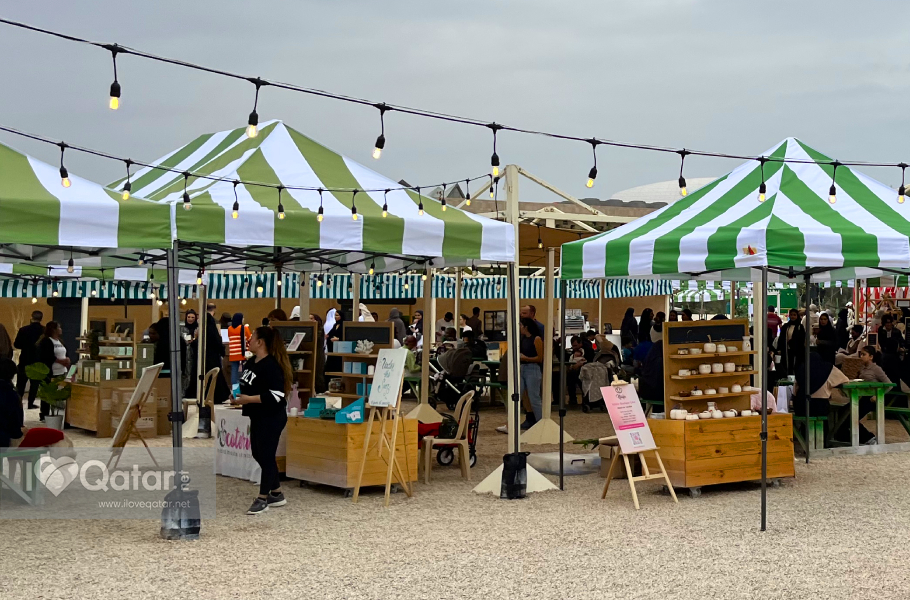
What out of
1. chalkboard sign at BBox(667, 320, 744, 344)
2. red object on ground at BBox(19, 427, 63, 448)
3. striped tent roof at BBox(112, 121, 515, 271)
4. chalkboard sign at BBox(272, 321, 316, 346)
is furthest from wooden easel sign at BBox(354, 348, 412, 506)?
red object on ground at BBox(19, 427, 63, 448)

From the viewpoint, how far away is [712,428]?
7.98 meters

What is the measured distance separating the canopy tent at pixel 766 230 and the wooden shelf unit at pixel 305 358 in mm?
2695

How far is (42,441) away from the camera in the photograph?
7707mm

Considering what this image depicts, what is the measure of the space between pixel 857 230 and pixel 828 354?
18.4ft

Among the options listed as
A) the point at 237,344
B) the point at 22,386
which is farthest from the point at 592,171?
the point at 22,386

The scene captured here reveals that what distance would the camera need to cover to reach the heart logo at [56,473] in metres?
7.97

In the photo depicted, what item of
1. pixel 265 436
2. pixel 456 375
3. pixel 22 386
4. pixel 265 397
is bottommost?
pixel 22 386

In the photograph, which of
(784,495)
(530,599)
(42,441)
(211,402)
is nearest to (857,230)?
A: (784,495)

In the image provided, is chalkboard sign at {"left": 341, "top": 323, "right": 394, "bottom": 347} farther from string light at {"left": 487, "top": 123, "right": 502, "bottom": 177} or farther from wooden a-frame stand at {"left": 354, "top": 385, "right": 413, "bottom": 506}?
string light at {"left": 487, "top": 123, "right": 502, "bottom": 177}

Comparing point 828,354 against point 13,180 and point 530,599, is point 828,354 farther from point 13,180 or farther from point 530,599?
point 13,180

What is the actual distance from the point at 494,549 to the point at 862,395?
5847mm

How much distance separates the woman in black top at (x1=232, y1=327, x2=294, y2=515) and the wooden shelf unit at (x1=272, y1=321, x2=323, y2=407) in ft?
7.72

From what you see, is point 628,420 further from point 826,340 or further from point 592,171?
point 826,340

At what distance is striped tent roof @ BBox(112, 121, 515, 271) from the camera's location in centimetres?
741
